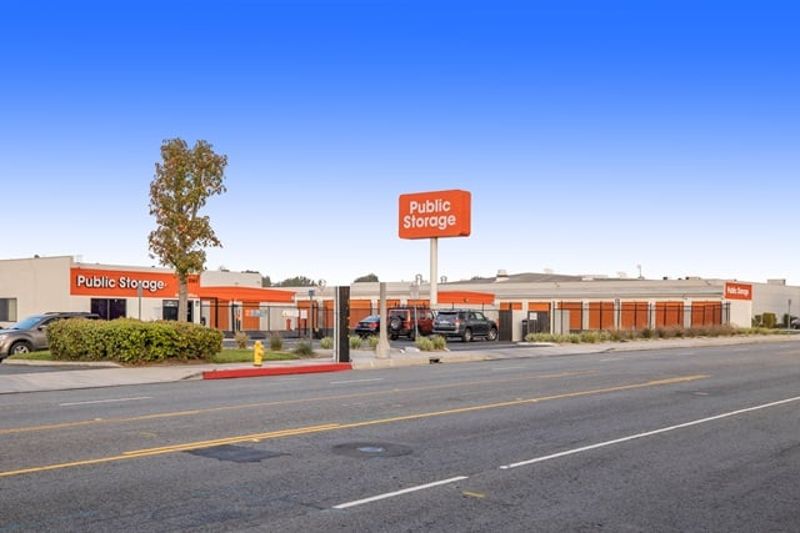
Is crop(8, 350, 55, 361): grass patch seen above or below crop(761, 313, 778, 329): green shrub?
above

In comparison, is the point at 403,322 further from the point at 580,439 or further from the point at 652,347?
the point at 580,439

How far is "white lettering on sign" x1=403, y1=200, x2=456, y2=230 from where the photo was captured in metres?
48.8

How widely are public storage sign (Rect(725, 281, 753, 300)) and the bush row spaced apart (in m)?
3.93

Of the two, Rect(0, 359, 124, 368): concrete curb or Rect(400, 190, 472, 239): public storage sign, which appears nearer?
Rect(0, 359, 124, 368): concrete curb

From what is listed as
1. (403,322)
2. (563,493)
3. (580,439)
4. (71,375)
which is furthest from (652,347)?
(563,493)

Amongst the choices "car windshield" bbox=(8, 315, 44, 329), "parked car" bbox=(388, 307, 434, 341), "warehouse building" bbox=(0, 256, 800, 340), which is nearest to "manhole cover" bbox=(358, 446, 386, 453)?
"car windshield" bbox=(8, 315, 44, 329)

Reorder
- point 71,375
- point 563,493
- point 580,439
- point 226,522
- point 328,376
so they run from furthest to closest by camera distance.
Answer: point 328,376, point 71,375, point 580,439, point 563,493, point 226,522

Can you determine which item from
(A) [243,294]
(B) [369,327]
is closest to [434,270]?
(B) [369,327]

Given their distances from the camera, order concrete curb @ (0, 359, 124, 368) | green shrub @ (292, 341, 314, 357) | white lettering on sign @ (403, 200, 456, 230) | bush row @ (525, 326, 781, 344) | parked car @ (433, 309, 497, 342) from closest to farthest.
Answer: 1. concrete curb @ (0, 359, 124, 368)
2. green shrub @ (292, 341, 314, 357)
3. bush row @ (525, 326, 781, 344)
4. parked car @ (433, 309, 497, 342)
5. white lettering on sign @ (403, 200, 456, 230)

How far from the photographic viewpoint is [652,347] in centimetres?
4306

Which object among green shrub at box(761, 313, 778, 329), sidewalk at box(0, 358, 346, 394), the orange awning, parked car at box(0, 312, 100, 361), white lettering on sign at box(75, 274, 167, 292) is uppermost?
white lettering on sign at box(75, 274, 167, 292)

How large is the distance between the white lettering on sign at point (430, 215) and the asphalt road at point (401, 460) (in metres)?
30.4

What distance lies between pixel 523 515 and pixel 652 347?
3721 centimetres

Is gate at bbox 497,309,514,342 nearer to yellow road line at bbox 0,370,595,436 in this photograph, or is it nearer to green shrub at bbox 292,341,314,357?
green shrub at bbox 292,341,314,357
